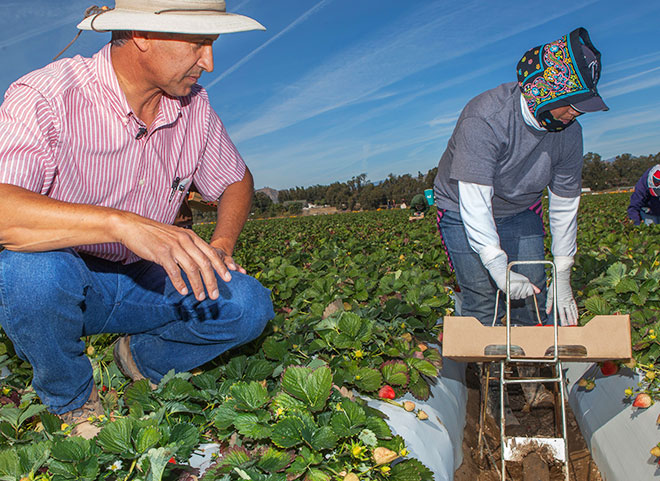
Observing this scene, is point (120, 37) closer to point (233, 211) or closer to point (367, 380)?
point (233, 211)

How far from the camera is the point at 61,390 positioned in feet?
6.08

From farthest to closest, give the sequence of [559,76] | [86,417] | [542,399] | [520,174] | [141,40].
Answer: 1. [542,399]
2. [520,174]
3. [559,76]
4. [86,417]
5. [141,40]

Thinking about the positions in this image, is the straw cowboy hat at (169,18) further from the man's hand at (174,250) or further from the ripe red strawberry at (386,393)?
the ripe red strawberry at (386,393)

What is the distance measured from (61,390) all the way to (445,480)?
143 cm

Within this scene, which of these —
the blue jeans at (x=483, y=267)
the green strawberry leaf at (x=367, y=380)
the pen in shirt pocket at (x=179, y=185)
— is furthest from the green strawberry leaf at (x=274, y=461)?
the blue jeans at (x=483, y=267)

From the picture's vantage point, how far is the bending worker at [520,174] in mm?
2379

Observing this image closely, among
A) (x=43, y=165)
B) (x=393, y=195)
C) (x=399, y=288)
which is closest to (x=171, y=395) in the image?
(x=43, y=165)

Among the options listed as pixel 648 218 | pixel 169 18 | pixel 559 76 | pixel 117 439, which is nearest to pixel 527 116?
pixel 559 76

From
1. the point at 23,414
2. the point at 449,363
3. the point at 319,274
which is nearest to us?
the point at 23,414

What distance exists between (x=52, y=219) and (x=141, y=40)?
665mm

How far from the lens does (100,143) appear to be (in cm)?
190

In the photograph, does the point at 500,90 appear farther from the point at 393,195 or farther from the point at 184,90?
the point at 393,195

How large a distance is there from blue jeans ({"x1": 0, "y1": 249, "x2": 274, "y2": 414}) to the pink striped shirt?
0.50ft

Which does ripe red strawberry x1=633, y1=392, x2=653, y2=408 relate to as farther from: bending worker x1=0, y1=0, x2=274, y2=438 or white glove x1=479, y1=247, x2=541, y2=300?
bending worker x1=0, y1=0, x2=274, y2=438
